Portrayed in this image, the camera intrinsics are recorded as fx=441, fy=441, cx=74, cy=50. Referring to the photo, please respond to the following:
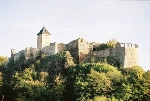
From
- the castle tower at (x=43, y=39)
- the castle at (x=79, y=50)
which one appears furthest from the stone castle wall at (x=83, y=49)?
the castle tower at (x=43, y=39)

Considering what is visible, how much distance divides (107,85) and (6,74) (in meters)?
27.8

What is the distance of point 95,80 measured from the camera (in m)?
61.8

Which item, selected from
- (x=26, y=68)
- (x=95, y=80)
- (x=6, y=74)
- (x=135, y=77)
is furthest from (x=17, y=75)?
(x=135, y=77)

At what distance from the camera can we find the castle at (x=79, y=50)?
64.9 metres

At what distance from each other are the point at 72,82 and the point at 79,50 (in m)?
6.47

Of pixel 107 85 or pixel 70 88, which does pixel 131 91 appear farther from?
pixel 70 88

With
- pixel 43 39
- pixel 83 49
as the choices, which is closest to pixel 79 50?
pixel 83 49

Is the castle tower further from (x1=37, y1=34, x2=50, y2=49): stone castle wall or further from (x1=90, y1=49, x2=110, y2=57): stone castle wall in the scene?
(x1=90, y1=49, x2=110, y2=57): stone castle wall

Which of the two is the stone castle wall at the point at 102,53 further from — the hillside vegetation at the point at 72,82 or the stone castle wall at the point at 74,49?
the stone castle wall at the point at 74,49

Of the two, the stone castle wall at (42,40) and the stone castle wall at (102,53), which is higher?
the stone castle wall at (42,40)

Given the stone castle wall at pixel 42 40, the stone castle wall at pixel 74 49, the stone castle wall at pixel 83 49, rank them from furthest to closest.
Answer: the stone castle wall at pixel 42 40
the stone castle wall at pixel 74 49
the stone castle wall at pixel 83 49

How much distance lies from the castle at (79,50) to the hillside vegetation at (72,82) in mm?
1207

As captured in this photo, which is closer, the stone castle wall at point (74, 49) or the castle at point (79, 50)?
the castle at point (79, 50)

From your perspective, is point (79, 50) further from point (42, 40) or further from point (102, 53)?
point (42, 40)
